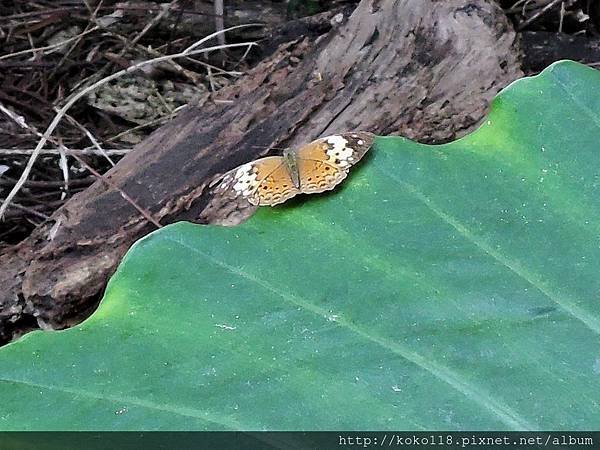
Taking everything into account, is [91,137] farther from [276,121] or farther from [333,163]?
[333,163]

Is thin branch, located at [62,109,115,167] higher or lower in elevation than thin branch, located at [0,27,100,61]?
lower

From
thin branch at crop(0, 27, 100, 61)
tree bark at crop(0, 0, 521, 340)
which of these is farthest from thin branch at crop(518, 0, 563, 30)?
thin branch at crop(0, 27, 100, 61)

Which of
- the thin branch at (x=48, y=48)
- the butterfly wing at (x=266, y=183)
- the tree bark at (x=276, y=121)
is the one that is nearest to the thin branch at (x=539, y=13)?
the tree bark at (x=276, y=121)

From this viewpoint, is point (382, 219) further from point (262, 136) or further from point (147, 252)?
point (262, 136)

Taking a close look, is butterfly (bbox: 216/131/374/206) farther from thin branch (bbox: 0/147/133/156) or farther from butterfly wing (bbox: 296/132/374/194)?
thin branch (bbox: 0/147/133/156)

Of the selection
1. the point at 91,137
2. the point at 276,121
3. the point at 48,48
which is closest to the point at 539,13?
the point at 276,121

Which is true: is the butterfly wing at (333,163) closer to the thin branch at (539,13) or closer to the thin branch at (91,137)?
the thin branch at (91,137)

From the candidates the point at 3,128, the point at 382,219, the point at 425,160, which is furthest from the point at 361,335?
the point at 3,128
